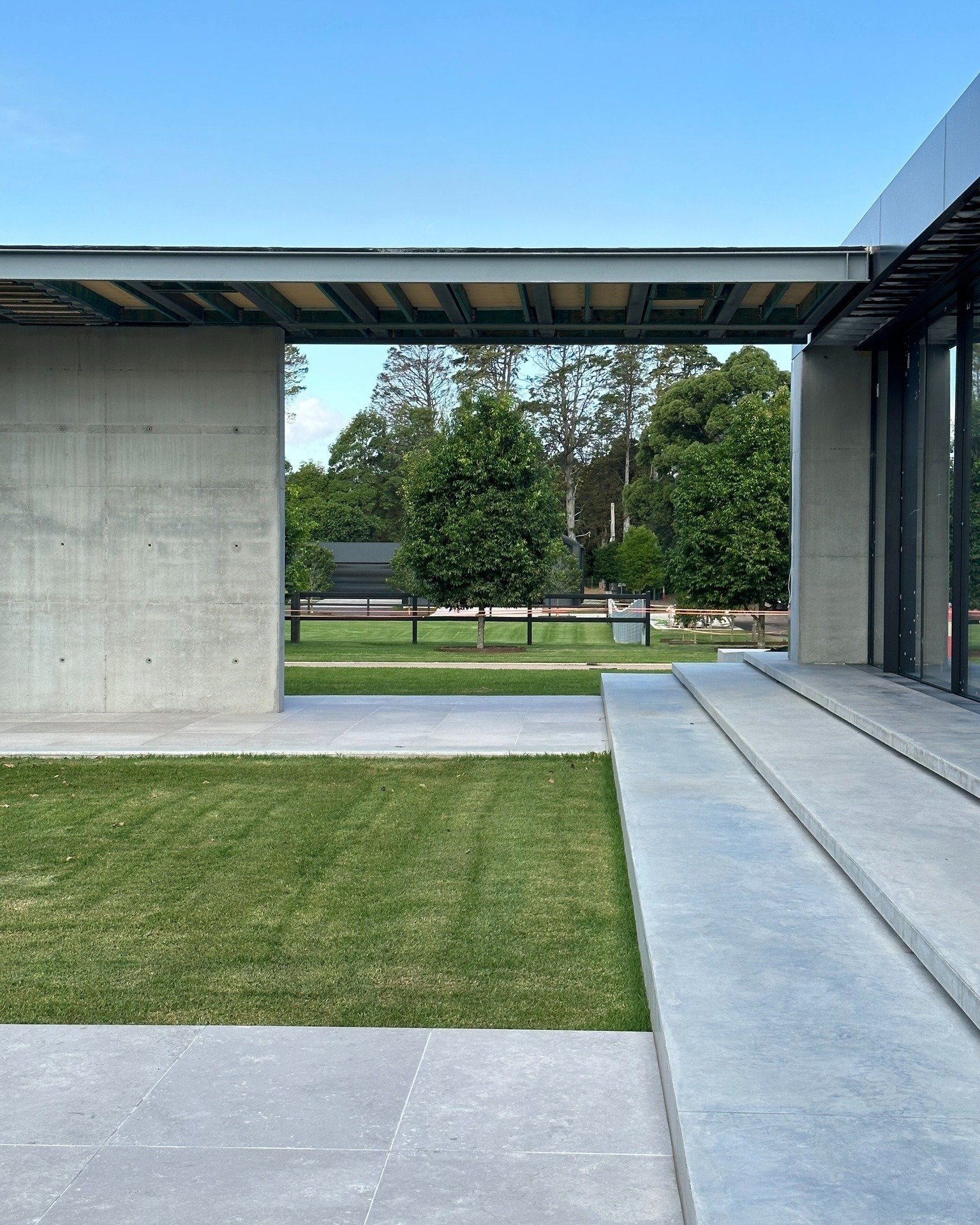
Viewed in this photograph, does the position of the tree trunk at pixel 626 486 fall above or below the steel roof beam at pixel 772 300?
above

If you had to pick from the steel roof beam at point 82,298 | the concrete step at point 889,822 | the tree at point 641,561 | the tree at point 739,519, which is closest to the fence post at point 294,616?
the tree at point 739,519

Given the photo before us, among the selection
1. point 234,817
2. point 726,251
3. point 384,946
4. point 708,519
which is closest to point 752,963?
point 384,946

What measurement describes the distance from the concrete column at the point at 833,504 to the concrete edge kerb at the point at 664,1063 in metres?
8.29

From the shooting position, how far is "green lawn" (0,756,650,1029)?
474cm

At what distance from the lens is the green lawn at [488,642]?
23.6 meters

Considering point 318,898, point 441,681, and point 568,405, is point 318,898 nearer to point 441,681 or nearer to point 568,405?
point 441,681

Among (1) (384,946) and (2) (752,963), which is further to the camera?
(1) (384,946)

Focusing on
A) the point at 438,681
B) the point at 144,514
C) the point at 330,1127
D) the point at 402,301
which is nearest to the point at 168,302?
the point at 402,301

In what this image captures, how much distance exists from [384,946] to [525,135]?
5281 cm

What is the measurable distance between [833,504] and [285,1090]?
1160 centimetres

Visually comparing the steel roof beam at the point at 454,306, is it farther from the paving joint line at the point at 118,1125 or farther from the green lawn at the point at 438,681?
the paving joint line at the point at 118,1125

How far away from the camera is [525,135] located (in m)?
53.5

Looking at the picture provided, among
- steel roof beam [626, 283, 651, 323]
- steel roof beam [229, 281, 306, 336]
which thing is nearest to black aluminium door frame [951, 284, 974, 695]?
steel roof beam [626, 283, 651, 323]

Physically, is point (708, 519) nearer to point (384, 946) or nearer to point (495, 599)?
point (495, 599)
